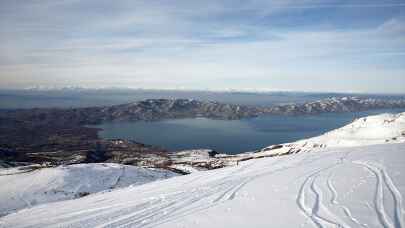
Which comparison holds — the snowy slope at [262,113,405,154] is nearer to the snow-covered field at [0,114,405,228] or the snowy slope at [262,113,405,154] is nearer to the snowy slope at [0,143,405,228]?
the snow-covered field at [0,114,405,228]

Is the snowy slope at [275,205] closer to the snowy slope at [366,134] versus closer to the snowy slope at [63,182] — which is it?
the snowy slope at [63,182]

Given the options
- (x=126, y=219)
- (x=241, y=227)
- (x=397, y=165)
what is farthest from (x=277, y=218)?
(x=397, y=165)

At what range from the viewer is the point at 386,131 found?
92250mm

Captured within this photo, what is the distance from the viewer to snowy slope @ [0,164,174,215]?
45344mm

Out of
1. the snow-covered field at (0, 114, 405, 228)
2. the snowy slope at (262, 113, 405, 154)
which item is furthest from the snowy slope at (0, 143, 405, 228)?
the snowy slope at (262, 113, 405, 154)

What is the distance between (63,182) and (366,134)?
91.2m

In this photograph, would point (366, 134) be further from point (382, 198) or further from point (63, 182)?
point (382, 198)

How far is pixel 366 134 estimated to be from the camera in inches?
3947

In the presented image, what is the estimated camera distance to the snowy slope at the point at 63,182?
45.3 meters

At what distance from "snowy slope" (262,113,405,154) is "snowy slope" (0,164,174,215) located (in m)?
60.9

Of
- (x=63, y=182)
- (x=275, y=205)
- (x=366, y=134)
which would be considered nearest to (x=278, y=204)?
(x=275, y=205)

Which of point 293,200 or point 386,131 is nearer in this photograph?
point 293,200

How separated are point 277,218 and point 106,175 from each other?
2026 inches

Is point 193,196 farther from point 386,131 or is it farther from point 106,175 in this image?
point 386,131
